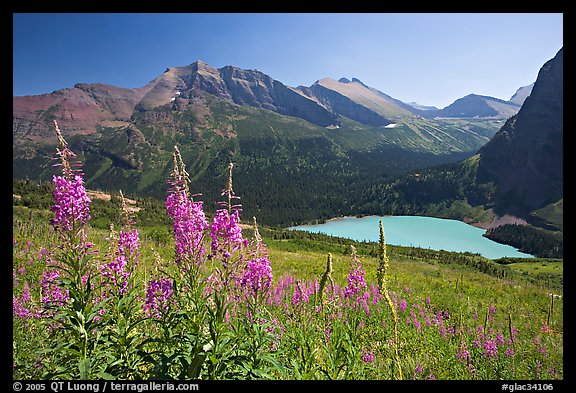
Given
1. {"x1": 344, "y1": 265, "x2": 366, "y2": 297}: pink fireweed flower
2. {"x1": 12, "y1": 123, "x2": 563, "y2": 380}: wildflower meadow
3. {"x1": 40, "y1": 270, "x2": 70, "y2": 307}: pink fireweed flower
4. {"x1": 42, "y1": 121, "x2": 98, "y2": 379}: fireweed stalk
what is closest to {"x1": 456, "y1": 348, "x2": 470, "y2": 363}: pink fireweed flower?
{"x1": 12, "y1": 123, "x2": 563, "y2": 380}: wildflower meadow

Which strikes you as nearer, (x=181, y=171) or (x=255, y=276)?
(x=181, y=171)

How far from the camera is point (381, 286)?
4406mm

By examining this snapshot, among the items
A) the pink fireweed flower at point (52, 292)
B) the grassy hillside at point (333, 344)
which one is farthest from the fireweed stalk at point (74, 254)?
the pink fireweed flower at point (52, 292)

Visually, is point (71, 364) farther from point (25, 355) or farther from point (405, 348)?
point (405, 348)

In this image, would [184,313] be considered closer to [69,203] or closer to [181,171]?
[181,171]

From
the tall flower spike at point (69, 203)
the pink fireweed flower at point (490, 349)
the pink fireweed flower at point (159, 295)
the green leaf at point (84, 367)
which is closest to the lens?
the green leaf at point (84, 367)

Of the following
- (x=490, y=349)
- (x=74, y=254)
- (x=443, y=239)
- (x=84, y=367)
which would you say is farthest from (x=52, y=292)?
(x=443, y=239)

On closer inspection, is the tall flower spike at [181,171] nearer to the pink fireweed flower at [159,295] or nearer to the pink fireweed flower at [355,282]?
the pink fireweed flower at [159,295]

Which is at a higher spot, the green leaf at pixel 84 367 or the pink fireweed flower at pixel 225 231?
the pink fireweed flower at pixel 225 231
